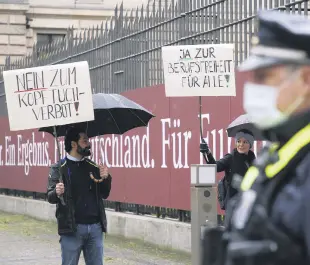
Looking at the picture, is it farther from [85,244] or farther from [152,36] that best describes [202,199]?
[152,36]

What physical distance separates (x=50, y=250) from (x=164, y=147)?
233cm

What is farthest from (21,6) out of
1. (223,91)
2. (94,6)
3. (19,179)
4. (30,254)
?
(223,91)

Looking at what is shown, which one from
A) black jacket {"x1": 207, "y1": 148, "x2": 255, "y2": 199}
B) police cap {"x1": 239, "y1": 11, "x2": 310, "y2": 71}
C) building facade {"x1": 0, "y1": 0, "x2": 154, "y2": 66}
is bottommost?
black jacket {"x1": 207, "y1": 148, "x2": 255, "y2": 199}

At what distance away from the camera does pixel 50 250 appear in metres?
13.6

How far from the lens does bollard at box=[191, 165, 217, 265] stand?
824cm

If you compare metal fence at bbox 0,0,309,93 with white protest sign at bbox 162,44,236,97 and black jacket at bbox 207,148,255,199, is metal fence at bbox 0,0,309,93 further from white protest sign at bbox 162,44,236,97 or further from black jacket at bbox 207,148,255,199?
black jacket at bbox 207,148,255,199

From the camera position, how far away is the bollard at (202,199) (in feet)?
27.0

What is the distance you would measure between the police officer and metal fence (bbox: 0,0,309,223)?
23.3 ft

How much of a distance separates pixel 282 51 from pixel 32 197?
725 inches

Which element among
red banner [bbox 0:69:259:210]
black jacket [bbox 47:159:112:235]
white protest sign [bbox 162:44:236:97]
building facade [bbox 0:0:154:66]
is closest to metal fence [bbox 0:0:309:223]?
red banner [bbox 0:69:259:210]

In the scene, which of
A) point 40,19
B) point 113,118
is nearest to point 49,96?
point 113,118

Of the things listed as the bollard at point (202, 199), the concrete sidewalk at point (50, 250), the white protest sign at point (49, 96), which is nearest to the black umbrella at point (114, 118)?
the white protest sign at point (49, 96)

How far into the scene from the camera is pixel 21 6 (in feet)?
116

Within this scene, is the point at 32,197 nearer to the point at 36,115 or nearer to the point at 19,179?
the point at 19,179
